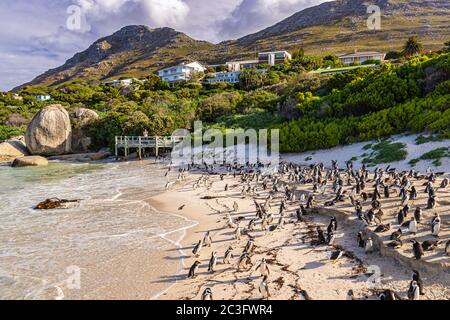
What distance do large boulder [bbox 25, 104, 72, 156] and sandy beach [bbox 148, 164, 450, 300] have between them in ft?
106

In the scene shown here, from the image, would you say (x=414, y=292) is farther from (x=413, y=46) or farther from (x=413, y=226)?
(x=413, y=46)

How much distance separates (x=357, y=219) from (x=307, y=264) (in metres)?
3.30

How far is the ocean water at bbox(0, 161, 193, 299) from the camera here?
8.70 m

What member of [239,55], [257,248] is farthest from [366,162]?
[239,55]

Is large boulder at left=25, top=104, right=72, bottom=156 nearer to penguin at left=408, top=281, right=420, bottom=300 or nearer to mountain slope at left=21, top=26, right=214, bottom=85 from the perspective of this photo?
penguin at left=408, top=281, right=420, bottom=300

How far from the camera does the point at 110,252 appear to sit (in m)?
10.8

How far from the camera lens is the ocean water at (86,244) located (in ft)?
28.5

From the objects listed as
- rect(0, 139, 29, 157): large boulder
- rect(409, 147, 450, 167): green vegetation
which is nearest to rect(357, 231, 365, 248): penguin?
rect(409, 147, 450, 167): green vegetation

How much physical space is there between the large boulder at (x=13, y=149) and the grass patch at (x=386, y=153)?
35719 millimetres

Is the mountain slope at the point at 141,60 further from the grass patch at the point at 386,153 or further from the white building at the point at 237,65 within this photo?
the grass patch at the point at 386,153

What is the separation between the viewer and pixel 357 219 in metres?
11.7

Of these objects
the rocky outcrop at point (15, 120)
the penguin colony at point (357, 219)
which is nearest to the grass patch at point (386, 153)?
the penguin colony at point (357, 219)

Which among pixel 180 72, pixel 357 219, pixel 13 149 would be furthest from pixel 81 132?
pixel 180 72

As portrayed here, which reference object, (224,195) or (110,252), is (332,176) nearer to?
(224,195)
